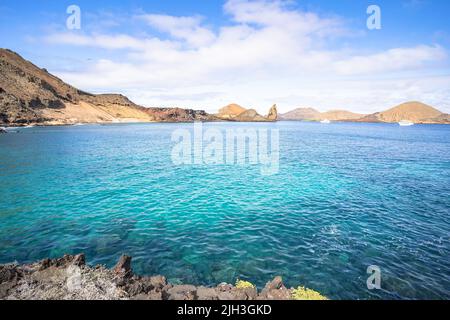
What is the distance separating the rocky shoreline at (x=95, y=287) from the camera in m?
10.8

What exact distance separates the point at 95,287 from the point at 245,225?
14010 mm

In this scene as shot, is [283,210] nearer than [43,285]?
No

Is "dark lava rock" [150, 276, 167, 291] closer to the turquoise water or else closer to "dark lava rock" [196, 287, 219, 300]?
"dark lava rock" [196, 287, 219, 300]

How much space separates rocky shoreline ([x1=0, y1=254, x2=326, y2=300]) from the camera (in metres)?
10.8

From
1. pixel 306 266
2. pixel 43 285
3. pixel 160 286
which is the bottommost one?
pixel 306 266

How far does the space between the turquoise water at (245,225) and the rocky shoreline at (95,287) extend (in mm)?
2895

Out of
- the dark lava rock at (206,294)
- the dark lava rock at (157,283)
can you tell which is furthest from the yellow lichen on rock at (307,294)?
the dark lava rock at (157,283)

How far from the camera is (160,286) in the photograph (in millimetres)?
12695

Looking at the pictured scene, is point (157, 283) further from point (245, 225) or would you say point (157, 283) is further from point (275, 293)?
point (245, 225)

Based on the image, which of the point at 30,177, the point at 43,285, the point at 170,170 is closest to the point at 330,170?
the point at 170,170
